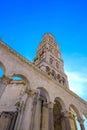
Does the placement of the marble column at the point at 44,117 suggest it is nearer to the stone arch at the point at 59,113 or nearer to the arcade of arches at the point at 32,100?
the arcade of arches at the point at 32,100

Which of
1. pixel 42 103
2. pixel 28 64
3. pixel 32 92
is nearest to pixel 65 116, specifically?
pixel 42 103

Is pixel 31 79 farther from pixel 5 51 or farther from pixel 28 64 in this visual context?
pixel 5 51

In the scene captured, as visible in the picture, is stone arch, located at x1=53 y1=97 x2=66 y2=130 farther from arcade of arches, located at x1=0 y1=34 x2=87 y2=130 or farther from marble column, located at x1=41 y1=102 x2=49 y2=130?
marble column, located at x1=41 y1=102 x2=49 y2=130

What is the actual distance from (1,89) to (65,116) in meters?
7.16

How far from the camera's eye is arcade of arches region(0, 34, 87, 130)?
9.36 metres

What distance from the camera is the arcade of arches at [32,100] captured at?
9.36 metres

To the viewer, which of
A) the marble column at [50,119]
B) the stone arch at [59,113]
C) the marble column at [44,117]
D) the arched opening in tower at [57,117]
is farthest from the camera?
the arched opening in tower at [57,117]

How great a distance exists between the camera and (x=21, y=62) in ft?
36.3

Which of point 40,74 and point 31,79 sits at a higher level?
point 40,74

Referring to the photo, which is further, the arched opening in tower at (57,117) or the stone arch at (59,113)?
the arched opening in tower at (57,117)

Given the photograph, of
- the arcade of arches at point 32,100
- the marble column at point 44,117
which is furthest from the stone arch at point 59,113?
the marble column at point 44,117

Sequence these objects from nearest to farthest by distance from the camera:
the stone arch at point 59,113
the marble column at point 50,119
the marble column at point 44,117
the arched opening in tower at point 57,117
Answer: the marble column at point 50,119, the marble column at point 44,117, the stone arch at point 59,113, the arched opening in tower at point 57,117

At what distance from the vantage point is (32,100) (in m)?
9.93

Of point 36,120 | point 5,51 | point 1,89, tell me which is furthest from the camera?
point 5,51
